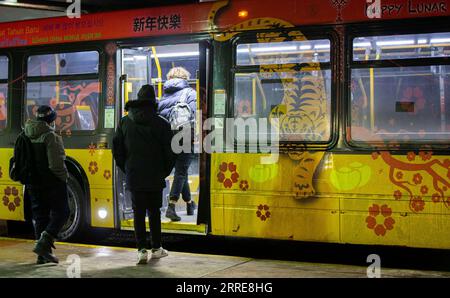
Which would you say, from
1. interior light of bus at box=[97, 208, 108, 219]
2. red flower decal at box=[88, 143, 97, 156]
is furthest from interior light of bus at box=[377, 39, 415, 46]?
interior light of bus at box=[97, 208, 108, 219]

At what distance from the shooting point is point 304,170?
7.27m

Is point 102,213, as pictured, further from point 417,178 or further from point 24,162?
point 417,178

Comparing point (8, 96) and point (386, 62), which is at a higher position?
point (386, 62)

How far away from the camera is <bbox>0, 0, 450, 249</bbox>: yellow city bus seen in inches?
268

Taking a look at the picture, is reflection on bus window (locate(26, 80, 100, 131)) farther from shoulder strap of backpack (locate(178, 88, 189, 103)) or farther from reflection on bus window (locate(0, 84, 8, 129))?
shoulder strap of backpack (locate(178, 88, 189, 103))

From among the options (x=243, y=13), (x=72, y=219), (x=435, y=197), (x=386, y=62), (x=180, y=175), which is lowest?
(x=72, y=219)

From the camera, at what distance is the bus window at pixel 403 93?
6773mm

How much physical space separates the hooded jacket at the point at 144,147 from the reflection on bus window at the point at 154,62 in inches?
66.0

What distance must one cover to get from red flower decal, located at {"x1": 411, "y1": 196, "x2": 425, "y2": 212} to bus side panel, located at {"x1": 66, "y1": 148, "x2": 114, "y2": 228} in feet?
12.6

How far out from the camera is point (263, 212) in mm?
7441

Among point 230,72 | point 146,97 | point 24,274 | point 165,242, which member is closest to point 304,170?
point 230,72

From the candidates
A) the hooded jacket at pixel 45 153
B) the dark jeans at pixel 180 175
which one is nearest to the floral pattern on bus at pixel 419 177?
the dark jeans at pixel 180 175

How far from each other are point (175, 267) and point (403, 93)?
3.13 m

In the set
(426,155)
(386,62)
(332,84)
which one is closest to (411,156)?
(426,155)
